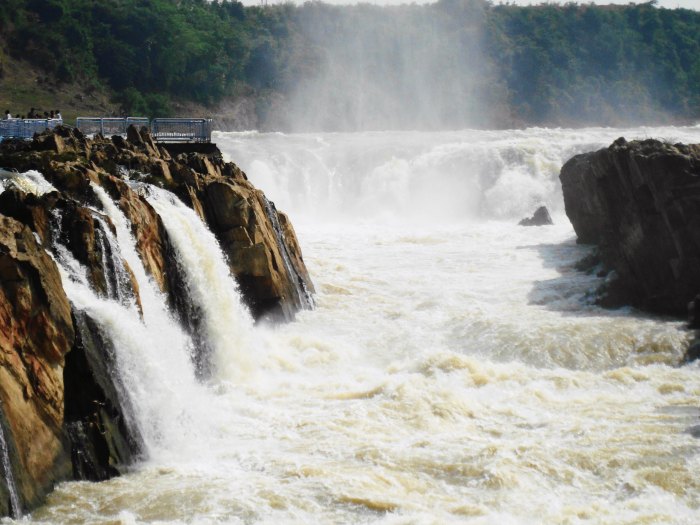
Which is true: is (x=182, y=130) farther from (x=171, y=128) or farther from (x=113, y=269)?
(x=113, y=269)

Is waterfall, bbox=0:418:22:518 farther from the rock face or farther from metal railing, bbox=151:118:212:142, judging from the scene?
metal railing, bbox=151:118:212:142

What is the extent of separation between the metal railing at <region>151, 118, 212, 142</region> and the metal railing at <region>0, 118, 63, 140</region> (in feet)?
15.8

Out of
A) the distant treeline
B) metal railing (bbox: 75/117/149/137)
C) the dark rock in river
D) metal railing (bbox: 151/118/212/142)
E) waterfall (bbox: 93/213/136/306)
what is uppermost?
the distant treeline

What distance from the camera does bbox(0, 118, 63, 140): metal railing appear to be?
28.1m

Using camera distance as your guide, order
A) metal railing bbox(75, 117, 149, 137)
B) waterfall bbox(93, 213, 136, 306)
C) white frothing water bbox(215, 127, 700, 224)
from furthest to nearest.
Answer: white frothing water bbox(215, 127, 700, 224)
metal railing bbox(75, 117, 149, 137)
waterfall bbox(93, 213, 136, 306)

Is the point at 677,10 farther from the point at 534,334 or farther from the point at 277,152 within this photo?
the point at 534,334

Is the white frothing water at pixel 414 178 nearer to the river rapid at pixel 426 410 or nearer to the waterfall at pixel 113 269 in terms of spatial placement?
the river rapid at pixel 426 410

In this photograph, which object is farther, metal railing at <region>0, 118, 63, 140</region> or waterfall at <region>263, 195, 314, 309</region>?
metal railing at <region>0, 118, 63, 140</region>

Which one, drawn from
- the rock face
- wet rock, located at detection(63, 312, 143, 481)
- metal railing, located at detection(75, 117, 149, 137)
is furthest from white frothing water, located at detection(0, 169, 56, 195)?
metal railing, located at detection(75, 117, 149, 137)

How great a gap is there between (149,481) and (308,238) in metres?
24.6

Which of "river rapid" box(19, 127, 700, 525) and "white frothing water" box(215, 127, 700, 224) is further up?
"white frothing water" box(215, 127, 700, 224)

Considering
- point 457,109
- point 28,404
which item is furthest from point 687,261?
point 457,109

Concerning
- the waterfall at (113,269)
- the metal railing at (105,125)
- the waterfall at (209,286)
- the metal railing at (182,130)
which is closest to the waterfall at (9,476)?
the waterfall at (113,269)

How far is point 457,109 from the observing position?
10694 cm
